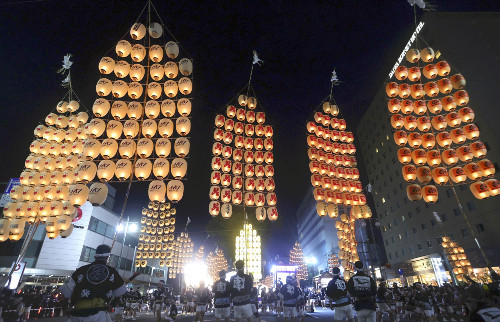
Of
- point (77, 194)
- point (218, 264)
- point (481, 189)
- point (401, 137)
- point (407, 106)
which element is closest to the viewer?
point (481, 189)

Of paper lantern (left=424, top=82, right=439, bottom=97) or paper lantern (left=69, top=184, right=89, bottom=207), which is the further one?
paper lantern (left=424, top=82, right=439, bottom=97)

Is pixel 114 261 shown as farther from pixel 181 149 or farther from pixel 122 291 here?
pixel 122 291

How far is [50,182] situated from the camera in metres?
19.7

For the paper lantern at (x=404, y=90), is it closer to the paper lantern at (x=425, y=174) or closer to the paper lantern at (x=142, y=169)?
the paper lantern at (x=425, y=174)

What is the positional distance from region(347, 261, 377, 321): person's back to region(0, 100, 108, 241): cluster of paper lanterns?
61.3 feet

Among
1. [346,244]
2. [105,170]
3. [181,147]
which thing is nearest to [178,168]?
[181,147]

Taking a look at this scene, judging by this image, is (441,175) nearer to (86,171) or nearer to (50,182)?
(86,171)

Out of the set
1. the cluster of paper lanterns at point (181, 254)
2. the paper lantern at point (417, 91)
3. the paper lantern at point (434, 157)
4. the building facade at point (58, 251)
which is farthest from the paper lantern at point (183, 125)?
the cluster of paper lanterns at point (181, 254)

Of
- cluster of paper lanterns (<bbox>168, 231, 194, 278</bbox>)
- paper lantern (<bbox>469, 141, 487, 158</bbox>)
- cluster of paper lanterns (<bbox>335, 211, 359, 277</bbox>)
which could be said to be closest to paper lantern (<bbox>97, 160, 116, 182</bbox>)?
cluster of paper lanterns (<bbox>335, 211, 359, 277</bbox>)

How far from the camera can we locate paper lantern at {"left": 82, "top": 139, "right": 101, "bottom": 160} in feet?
48.8

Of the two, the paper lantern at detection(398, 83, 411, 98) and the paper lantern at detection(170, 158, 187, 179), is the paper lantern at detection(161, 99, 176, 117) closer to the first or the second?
the paper lantern at detection(170, 158, 187, 179)

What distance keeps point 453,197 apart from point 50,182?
42.4 metres

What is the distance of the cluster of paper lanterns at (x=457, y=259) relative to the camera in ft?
92.2

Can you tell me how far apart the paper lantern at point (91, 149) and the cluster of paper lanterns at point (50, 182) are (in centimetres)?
468
